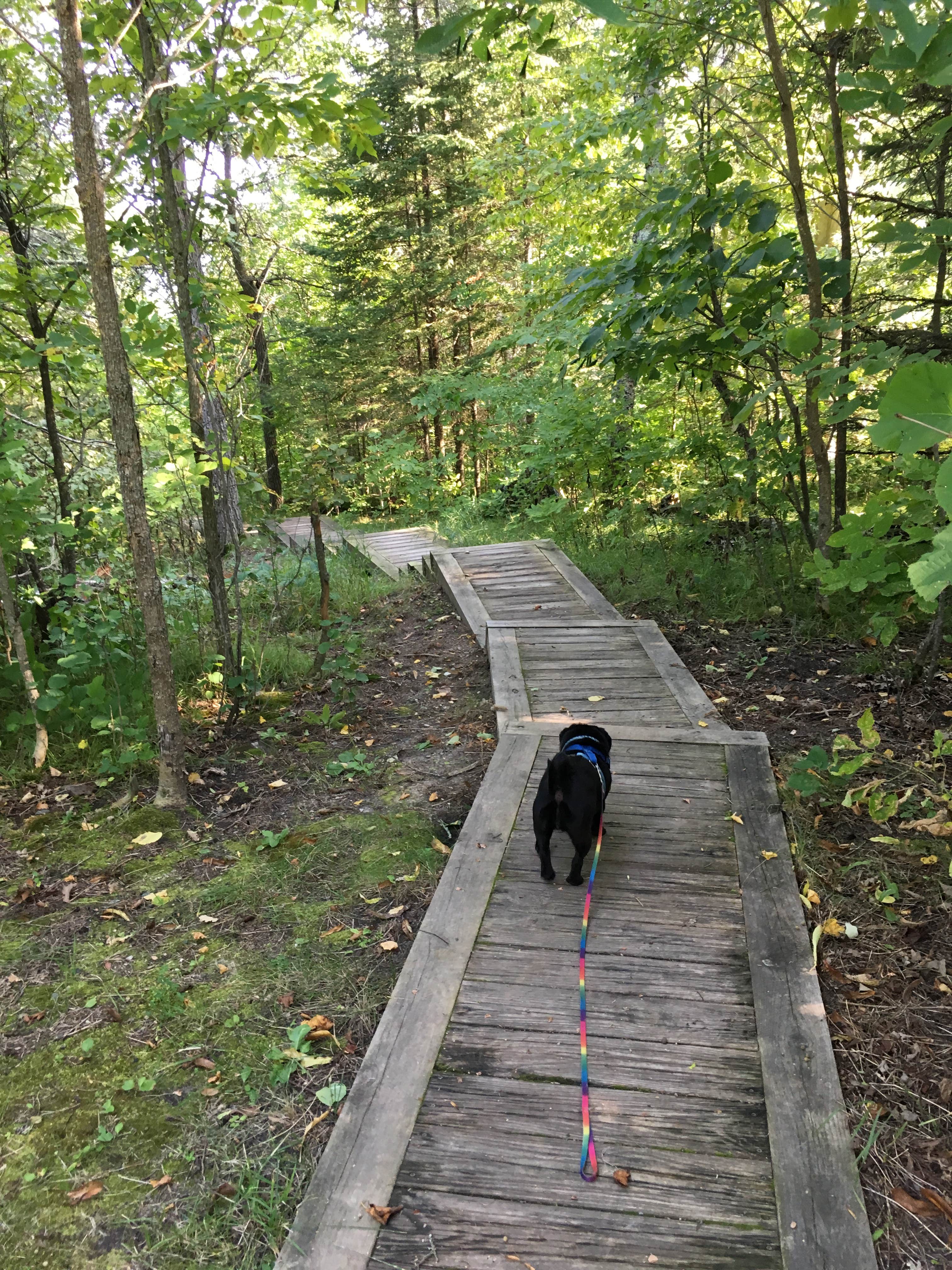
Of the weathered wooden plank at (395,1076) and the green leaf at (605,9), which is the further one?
the weathered wooden plank at (395,1076)

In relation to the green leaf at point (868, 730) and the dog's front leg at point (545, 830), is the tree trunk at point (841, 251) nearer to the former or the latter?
the green leaf at point (868, 730)

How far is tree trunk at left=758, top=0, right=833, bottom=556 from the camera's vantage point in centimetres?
407

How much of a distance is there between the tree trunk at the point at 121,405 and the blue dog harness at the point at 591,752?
6.64 feet

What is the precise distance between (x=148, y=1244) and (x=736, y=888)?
2.13 m

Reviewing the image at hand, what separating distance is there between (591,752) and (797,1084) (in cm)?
127

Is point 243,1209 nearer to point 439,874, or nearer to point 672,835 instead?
point 439,874

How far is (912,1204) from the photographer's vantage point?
173 cm

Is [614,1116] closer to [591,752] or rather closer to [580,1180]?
[580,1180]

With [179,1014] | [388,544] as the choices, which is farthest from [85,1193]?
[388,544]

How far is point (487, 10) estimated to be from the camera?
2.42m

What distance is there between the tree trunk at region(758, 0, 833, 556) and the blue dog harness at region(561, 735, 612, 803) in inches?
83.3

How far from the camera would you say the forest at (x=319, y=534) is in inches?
84.3

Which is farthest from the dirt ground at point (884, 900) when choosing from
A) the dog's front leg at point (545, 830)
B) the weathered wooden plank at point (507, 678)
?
the weathered wooden plank at point (507, 678)

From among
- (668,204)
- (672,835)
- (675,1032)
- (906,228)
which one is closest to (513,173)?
(668,204)
